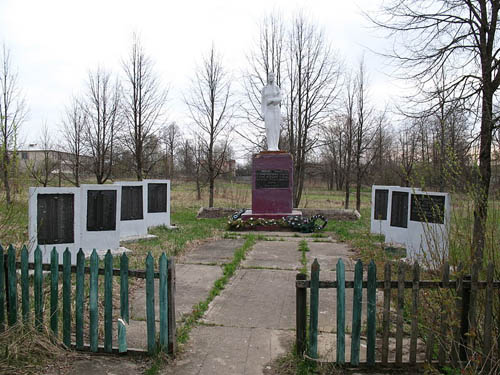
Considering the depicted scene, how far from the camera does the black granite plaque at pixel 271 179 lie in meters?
14.2

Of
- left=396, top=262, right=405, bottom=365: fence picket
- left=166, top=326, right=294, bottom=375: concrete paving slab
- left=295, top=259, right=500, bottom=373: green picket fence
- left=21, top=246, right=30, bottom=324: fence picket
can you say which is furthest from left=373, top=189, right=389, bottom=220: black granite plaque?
left=21, top=246, right=30, bottom=324: fence picket

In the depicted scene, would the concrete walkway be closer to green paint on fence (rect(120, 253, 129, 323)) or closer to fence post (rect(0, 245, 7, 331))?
green paint on fence (rect(120, 253, 129, 323))

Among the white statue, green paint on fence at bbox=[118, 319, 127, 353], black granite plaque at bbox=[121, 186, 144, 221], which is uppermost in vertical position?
the white statue

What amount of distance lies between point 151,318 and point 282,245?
269 inches

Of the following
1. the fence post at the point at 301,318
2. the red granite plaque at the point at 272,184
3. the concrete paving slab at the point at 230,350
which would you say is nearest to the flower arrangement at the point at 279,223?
the red granite plaque at the point at 272,184

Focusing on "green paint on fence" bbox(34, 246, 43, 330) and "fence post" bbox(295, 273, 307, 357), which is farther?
"green paint on fence" bbox(34, 246, 43, 330)

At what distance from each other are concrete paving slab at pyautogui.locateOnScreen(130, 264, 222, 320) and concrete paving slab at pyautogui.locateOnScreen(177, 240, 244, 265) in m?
0.48

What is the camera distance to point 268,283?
6.75m

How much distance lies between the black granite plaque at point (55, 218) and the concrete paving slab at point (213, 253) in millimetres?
2188

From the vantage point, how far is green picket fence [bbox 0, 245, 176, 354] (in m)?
3.96

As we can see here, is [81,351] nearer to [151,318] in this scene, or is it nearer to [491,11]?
[151,318]

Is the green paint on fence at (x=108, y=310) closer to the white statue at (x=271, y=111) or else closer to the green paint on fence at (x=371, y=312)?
the green paint on fence at (x=371, y=312)

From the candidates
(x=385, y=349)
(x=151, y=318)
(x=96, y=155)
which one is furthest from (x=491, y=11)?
(x=96, y=155)

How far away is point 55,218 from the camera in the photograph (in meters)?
7.27
